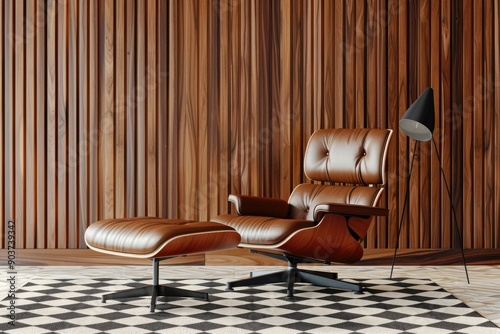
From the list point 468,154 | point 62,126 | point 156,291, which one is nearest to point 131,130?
point 62,126

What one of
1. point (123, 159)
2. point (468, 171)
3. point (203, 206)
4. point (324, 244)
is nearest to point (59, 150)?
point (123, 159)

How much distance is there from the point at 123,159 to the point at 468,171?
230cm

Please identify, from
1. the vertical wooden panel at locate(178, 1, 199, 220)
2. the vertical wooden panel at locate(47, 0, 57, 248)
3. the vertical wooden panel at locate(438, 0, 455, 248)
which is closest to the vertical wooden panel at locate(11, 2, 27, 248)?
the vertical wooden panel at locate(47, 0, 57, 248)

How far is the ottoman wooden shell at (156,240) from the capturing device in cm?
305

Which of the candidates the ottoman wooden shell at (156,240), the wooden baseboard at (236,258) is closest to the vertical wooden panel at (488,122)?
the wooden baseboard at (236,258)

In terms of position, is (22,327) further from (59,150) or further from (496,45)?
(496,45)

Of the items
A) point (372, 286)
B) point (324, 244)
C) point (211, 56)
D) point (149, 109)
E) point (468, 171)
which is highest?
point (211, 56)

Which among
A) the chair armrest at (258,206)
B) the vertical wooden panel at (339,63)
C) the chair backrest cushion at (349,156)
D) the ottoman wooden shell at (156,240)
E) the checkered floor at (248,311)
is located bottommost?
the checkered floor at (248,311)

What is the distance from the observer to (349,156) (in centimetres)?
392

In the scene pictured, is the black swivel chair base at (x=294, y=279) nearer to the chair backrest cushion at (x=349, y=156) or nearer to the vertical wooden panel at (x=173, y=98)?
the chair backrest cushion at (x=349, y=156)

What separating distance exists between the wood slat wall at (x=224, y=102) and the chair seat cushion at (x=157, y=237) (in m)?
1.42

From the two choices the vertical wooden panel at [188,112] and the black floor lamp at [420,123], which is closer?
the black floor lamp at [420,123]

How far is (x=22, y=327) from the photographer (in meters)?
2.79

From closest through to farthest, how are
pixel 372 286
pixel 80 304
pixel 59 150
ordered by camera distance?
pixel 80 304 → pixel 372 286 → pixel 59 150
